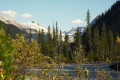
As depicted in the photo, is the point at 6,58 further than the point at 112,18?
No

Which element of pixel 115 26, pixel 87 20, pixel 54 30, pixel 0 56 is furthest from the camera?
pixel 115 26

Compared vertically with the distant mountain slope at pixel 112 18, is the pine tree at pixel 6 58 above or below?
below

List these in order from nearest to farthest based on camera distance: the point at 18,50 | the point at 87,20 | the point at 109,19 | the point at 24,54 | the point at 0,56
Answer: the point at 0,56 → the point at 24,54 → the point at 18,50 → the point at 87,20 → the point at 109,19

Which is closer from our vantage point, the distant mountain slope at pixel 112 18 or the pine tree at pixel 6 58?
the pine tree at pixel 6 58

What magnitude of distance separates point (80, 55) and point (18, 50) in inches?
225

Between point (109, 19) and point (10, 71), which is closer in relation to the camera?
point (10, 71)

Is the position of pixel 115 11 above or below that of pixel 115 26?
above

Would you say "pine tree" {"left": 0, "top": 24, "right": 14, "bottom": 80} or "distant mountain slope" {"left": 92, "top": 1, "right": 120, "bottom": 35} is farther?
"distant mountain slope" {"left": 92, "top": 1, "right": 120, "bottom": 35}

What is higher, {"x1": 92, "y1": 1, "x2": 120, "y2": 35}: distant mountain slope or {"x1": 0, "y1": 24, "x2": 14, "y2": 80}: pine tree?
{"x1": 92, "y1": 1, "x2": 120, "y2": 35}: distant mountain slope

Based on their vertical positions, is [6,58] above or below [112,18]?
below

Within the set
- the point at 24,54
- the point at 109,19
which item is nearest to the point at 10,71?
the point at 24,54

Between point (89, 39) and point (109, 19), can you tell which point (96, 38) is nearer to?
point (89, 39)

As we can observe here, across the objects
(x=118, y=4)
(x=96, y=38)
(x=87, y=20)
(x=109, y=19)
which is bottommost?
(x=96, y=38)

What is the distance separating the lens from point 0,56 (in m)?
6.69
